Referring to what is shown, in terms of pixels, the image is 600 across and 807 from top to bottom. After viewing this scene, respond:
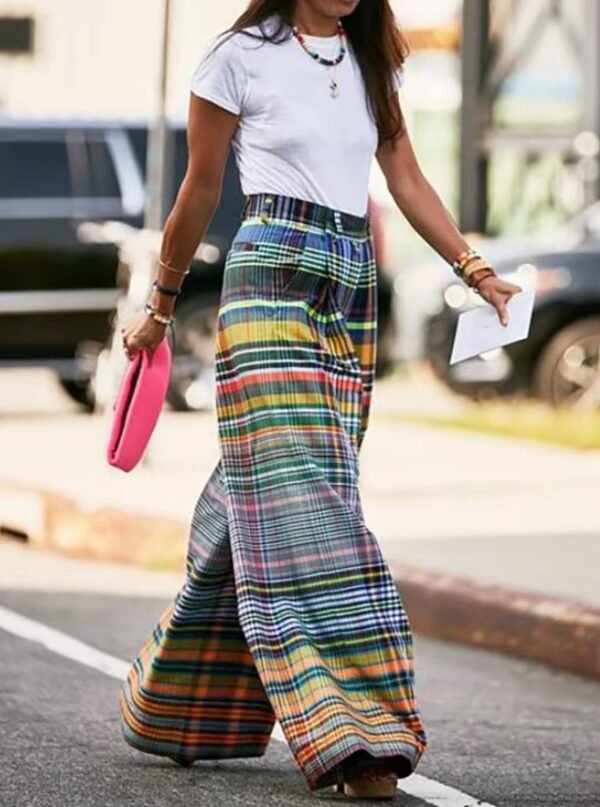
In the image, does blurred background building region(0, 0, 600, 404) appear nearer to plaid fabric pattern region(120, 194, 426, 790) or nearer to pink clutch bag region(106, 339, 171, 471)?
pink clutch bag region(106, 339, 171, 471)

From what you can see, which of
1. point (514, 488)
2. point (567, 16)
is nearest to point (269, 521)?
point (514, 488)

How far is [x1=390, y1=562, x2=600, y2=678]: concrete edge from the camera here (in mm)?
8125

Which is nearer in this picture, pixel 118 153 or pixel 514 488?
pixel 514 488

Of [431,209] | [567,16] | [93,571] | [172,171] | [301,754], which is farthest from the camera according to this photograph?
[567,16]

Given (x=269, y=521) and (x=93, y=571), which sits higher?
(x=269, y=521)

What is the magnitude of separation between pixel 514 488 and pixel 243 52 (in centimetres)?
650

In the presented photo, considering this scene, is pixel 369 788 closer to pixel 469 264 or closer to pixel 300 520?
pixel 300 520

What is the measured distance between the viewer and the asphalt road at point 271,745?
5617 millimetres

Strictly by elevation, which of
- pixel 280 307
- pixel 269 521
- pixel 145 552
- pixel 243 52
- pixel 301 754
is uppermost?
pixel 243 52

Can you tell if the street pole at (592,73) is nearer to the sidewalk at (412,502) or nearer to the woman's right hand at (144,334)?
the sidewalk at (412,502)

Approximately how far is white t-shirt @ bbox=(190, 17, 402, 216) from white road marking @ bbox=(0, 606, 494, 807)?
1.26 metres

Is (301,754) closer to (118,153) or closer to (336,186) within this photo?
(336,186)

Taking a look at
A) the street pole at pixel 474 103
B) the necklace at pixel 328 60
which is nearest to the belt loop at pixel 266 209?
the necklace at pixel 328 60

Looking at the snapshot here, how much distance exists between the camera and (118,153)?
16.8 metres
